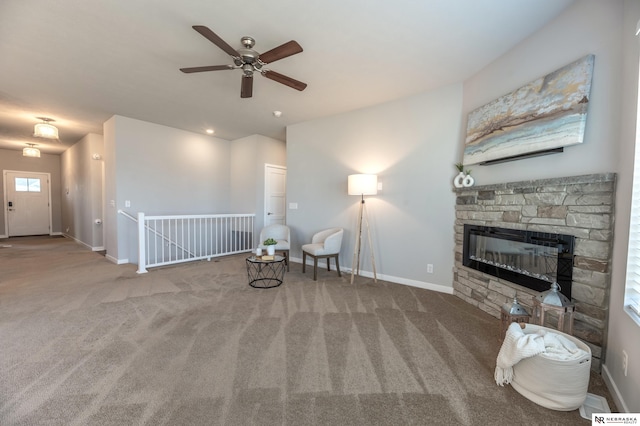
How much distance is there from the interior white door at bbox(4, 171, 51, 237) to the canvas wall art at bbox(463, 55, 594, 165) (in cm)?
1172

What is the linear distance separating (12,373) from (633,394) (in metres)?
3.75

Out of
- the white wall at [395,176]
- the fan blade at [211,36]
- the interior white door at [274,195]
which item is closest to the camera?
the fan blade at [211,36]

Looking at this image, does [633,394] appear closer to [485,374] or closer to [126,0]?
[485,374]

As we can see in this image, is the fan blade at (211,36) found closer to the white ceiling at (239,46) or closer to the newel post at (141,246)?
the white ceiling at (239,46)

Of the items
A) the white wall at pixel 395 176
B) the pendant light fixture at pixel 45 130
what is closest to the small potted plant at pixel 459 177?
the white wall at pixel 395 176

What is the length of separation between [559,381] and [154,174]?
20.1ft

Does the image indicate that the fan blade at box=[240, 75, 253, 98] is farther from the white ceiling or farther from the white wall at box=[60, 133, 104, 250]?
the white wall at box=[60, 133, 104, 250]

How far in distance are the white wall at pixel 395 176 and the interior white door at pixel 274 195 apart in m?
1.20

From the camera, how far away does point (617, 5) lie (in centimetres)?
183

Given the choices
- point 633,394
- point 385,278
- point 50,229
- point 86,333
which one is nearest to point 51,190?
point 50,229

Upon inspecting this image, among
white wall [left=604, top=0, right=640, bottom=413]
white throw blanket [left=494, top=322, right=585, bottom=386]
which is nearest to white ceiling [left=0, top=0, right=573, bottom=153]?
white wall [left=604, top=0, right=640, bottom=413]

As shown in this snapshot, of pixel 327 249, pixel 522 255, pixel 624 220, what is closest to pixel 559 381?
pixel 624 220

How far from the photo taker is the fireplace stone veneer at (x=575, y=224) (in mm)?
1803

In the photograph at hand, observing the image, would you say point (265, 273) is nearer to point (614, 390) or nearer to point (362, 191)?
point (362, 191)
